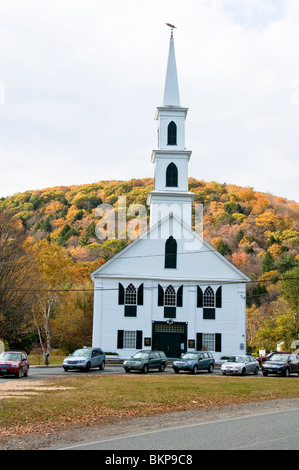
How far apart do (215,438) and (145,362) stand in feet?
73.3

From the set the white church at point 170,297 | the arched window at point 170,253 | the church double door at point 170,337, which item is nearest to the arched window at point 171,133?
the white church at point 170,297

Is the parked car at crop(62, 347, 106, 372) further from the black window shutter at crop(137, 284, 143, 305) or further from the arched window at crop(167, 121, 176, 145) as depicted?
the arched window at crop(167, 121, 176, 145)

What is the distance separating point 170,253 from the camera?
152 feet

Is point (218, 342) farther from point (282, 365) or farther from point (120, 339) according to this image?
point (282, 365)

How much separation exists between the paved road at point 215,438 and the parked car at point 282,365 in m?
18.8

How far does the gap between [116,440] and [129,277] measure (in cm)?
3408

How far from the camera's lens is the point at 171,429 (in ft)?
41.6

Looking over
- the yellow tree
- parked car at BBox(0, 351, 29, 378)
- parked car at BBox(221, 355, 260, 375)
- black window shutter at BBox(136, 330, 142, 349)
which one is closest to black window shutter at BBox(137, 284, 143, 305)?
black window shutter at BBox(136, 330, 142, 349)

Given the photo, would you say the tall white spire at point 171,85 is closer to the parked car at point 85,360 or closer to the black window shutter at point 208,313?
the black window shutter at point 208,313

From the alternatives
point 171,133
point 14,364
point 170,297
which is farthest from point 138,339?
point 171,133

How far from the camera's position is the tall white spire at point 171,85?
170 feet

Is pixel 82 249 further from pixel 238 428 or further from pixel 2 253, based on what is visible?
pixel 238 428

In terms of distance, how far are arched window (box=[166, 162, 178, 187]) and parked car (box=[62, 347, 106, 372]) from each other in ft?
63.7
